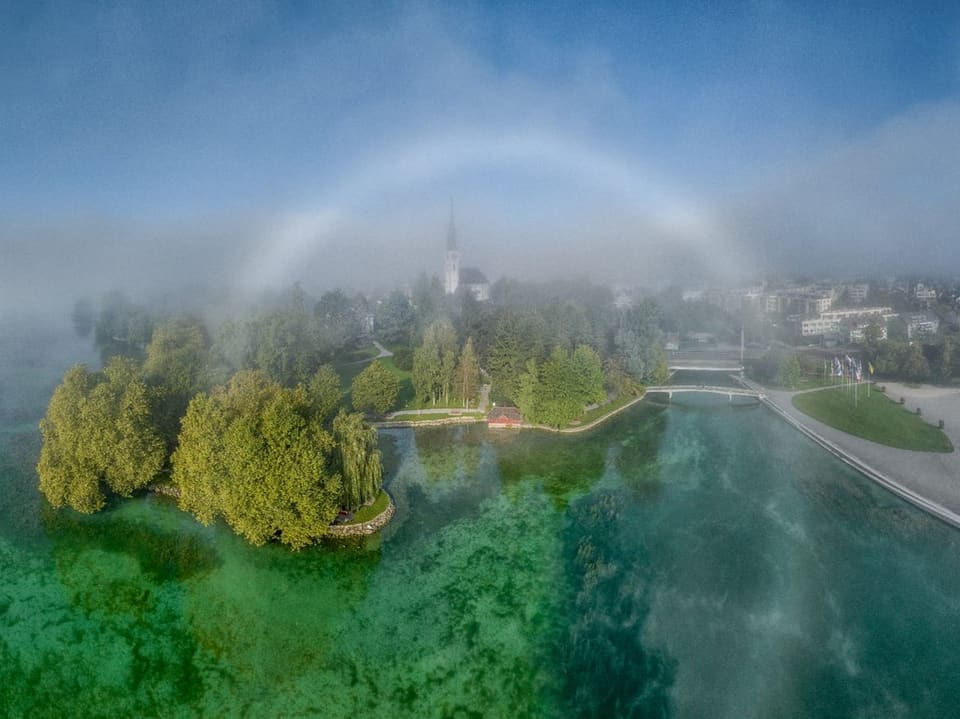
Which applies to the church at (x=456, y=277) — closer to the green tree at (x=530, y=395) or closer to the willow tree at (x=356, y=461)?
the green tree at (x=530, y=395)

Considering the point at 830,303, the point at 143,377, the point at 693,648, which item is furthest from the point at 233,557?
the point at 830,303

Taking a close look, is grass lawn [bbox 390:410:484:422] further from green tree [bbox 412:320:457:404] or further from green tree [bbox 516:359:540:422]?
green tree [bbox 516:359:540:422]

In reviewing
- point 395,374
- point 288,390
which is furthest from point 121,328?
point 288,390

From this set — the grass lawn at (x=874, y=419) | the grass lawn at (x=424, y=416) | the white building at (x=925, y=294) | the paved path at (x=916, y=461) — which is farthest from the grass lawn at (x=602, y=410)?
the white building at (x=925, y=294)

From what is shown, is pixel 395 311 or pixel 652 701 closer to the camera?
pixel 652 701

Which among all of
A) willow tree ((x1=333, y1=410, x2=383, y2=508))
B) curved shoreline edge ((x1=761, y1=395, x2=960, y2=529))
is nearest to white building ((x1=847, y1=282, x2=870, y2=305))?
curved shoreline edge ((x1=761, y1=395, x2=960, y2=529))

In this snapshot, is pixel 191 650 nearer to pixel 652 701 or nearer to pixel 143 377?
pixel 652 701
